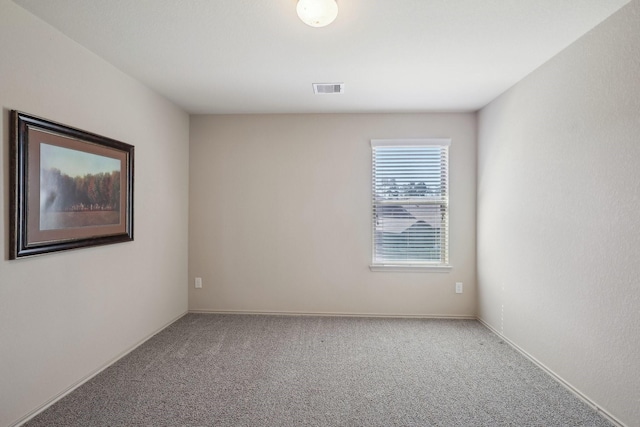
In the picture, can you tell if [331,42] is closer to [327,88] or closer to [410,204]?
[327,88]

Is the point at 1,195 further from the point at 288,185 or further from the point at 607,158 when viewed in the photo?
the point at 607,158

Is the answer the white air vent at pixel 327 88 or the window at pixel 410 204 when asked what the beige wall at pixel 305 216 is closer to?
the window at pixel 410 204

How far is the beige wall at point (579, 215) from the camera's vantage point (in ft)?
6.17

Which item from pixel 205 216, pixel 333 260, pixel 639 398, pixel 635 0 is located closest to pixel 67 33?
pixel 205 216

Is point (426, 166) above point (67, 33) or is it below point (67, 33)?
below

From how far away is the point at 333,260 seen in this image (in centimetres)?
395

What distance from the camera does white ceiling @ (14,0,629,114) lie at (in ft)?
6.25

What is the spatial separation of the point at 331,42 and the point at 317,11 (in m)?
0.51

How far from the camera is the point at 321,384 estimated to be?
239 cm

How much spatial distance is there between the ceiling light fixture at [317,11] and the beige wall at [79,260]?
67.1 inches

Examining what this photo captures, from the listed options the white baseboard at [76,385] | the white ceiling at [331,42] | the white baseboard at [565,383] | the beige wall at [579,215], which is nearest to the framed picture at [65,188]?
the white ceiling at [331,42]

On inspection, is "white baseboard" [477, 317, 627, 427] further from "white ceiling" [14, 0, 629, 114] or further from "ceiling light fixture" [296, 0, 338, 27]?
"ceiling light fixture" [296, 0, 338, 27]

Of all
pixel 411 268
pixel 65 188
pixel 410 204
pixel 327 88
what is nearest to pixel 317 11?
pixel 327 88

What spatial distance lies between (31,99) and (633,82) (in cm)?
362
